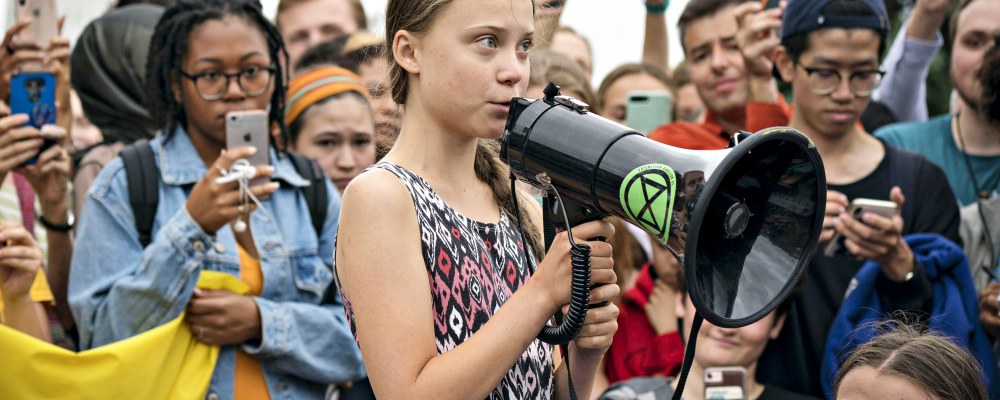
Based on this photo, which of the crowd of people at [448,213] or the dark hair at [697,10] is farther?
the dark hair at [697,10]

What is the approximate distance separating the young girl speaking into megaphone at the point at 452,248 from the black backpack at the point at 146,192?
1452 mm

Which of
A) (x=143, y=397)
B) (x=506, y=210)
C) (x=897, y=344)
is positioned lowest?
(x=143, y=397)

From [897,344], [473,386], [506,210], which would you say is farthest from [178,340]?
[897,344]

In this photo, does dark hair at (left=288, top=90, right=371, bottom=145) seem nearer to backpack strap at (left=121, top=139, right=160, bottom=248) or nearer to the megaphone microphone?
backpack strap at (left=121, top=139, right=160, bottom=248)

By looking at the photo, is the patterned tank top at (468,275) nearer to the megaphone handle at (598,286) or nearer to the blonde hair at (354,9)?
the megaphone handle at (598,286)

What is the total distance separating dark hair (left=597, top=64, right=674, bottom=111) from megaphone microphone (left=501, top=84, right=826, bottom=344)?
3.80 metres

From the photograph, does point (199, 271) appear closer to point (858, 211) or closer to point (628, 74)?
point (858, 211)

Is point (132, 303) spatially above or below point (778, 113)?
below

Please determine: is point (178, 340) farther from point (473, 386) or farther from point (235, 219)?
point (473, 386)

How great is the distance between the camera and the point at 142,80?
513 centimetres

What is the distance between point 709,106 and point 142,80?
95.4 inches

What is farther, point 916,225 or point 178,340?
point 916,225

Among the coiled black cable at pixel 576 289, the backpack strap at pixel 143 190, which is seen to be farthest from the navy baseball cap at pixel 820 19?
the coiled black cable at pixel 576 289

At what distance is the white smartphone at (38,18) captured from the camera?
440 cm
